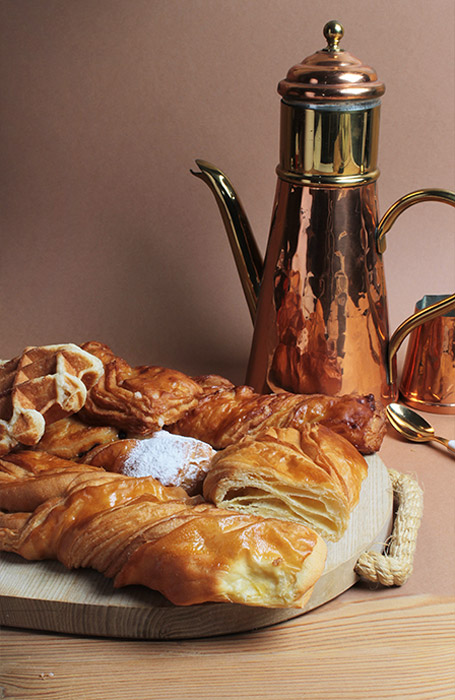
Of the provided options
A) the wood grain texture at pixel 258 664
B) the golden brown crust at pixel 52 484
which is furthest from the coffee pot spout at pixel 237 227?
the wood grain texture at pixel 258 664

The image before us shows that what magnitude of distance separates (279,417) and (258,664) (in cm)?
37

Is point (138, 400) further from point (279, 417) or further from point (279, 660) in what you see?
point (279, 660)

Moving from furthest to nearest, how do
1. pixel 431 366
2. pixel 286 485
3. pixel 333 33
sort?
pixel 431 366 < pixel 333 33 < pixel 286 485

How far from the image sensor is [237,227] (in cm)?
137

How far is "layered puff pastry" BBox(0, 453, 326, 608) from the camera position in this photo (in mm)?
874

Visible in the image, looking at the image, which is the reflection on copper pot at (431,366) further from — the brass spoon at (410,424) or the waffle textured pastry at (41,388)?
the waffle textured pastry at (41,388)

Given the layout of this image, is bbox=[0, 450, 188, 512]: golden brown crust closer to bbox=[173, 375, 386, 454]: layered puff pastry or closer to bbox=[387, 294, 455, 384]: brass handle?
bbox=[173, 375, 386, 454]: layered puff pastry

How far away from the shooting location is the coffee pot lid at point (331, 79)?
116cm

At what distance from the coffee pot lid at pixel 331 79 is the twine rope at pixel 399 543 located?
1.77 ft

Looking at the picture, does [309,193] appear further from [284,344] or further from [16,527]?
[16,527]

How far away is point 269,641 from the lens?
3.09ft

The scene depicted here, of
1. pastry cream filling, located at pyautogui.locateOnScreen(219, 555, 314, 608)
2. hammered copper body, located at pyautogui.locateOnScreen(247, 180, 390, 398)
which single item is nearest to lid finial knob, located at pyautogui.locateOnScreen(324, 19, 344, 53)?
hammered copper body, located at pyautogui.locateOnScreen(247, 180, 390, 398)

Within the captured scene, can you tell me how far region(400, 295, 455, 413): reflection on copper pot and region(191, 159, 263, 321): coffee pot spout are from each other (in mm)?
294

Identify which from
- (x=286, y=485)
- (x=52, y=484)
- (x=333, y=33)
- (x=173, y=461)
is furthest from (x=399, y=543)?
(x=333, y=33)
